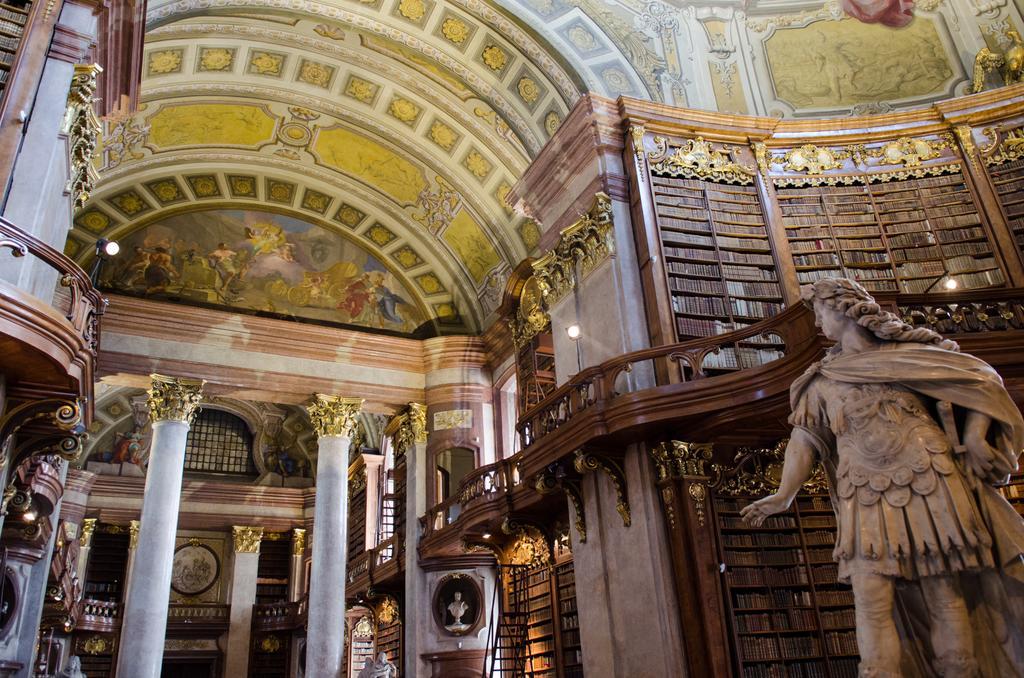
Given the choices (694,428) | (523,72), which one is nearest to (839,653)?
(694,428)

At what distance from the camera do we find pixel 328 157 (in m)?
14.9

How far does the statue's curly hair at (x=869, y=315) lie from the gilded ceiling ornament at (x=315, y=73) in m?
11.7

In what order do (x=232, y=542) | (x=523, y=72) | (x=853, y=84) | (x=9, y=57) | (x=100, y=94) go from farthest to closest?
(x=232, y=542)
(x=523, y=72)
(x=853, y=84)
(x=100, y=94)
(x=9, y=57)

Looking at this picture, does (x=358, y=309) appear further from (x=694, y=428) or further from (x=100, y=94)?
(x=694, y=428)

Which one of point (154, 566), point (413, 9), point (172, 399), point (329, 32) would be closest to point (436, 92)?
point (413, 9)

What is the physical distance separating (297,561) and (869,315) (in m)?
19.5

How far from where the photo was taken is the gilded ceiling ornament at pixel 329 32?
1230 cm

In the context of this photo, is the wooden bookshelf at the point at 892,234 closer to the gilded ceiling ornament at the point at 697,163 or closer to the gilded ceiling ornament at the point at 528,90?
the gilded ceiling ornament at the point at 697,163

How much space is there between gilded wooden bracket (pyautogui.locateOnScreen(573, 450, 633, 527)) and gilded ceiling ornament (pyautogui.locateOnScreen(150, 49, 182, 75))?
8786 millimetres

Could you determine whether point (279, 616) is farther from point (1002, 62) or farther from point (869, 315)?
point (869, 315)

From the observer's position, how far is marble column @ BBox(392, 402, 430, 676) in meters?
12.8

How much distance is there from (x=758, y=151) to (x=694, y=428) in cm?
411

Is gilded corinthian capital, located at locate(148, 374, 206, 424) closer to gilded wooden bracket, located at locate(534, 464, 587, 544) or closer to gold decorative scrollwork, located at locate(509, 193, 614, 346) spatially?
gold decorative scrollwork, located at locate(509, 193, 614, 346)

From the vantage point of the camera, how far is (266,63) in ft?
42.3
